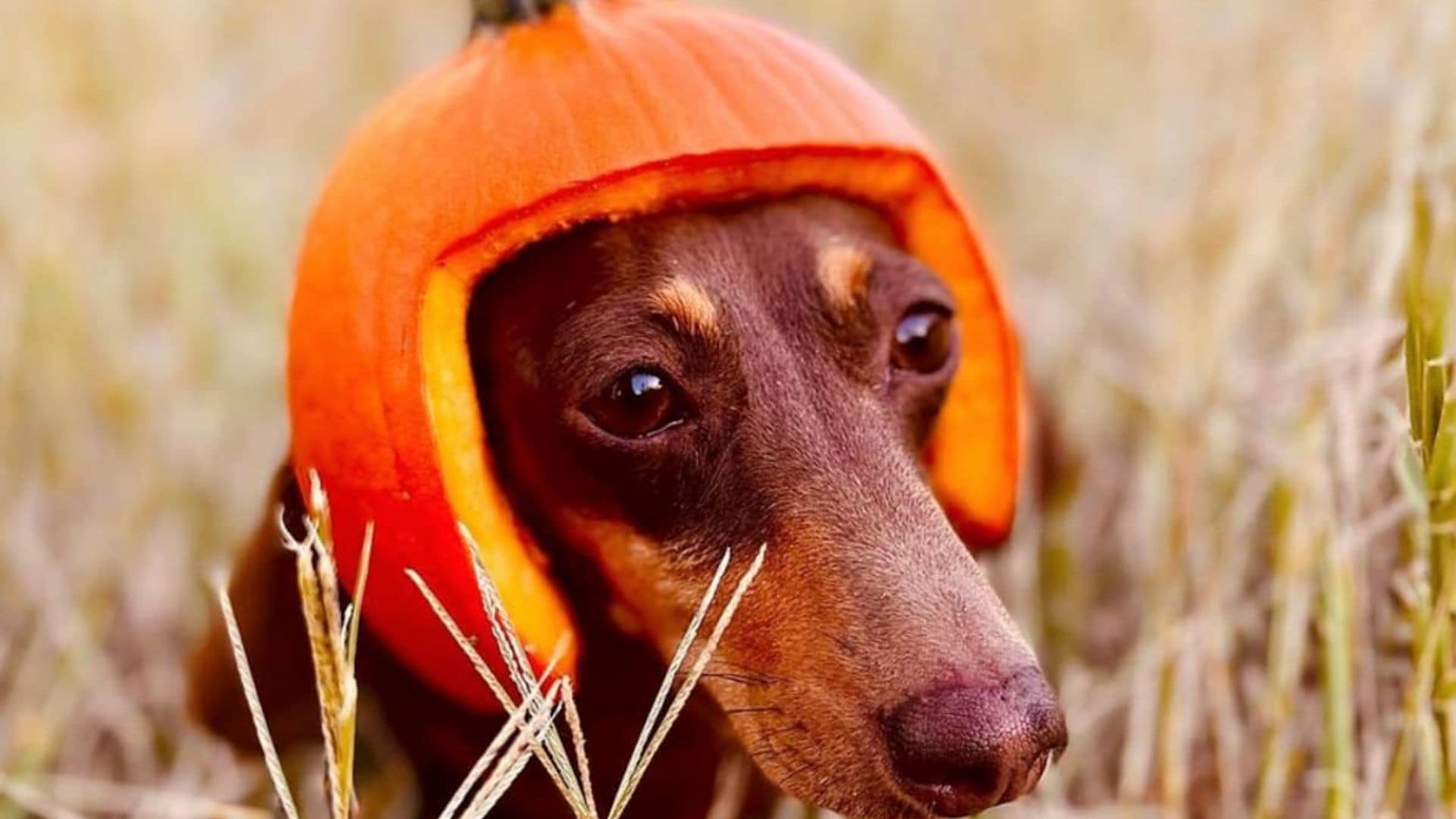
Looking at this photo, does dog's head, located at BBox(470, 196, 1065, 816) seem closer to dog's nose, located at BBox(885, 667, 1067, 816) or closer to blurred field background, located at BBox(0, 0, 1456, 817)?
dog's nose, located at BBox(885, 667, 1067, 816)

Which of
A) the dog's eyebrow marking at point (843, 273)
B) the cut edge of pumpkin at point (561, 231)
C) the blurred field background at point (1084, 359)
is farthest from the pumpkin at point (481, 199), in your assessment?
the blurred field background at point (1084, 359)

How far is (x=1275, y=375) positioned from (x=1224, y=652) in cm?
43

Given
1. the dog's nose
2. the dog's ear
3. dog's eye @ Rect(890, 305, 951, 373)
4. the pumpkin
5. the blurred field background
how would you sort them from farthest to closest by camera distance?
the blurred field background, the dog's ear, dog's eye @ Rect(890, 305, 951, 373), the pumpkin, the dog's nose

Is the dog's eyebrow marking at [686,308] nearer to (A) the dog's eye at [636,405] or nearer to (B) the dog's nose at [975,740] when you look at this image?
(A) the dog's eye at [636,405]

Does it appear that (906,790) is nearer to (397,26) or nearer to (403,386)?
(403,386)

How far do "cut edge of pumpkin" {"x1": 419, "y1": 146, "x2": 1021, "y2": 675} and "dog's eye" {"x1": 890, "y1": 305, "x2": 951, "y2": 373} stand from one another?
167 millimetres

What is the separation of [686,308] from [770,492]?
0.22 m

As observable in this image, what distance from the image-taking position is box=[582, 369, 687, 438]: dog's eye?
5.45 ft

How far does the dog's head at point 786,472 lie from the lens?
1.43 meters

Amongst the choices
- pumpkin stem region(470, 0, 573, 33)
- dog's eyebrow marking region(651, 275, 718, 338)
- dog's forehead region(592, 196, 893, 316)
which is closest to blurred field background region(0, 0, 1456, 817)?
dog's forehead region(592, 196, 893, 316)

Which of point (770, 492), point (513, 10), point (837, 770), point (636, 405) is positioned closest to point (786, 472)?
point (770, 492)

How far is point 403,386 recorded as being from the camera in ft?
5.41

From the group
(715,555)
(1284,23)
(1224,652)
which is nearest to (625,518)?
(715,555)

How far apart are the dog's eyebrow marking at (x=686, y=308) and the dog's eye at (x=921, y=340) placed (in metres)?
0.23
